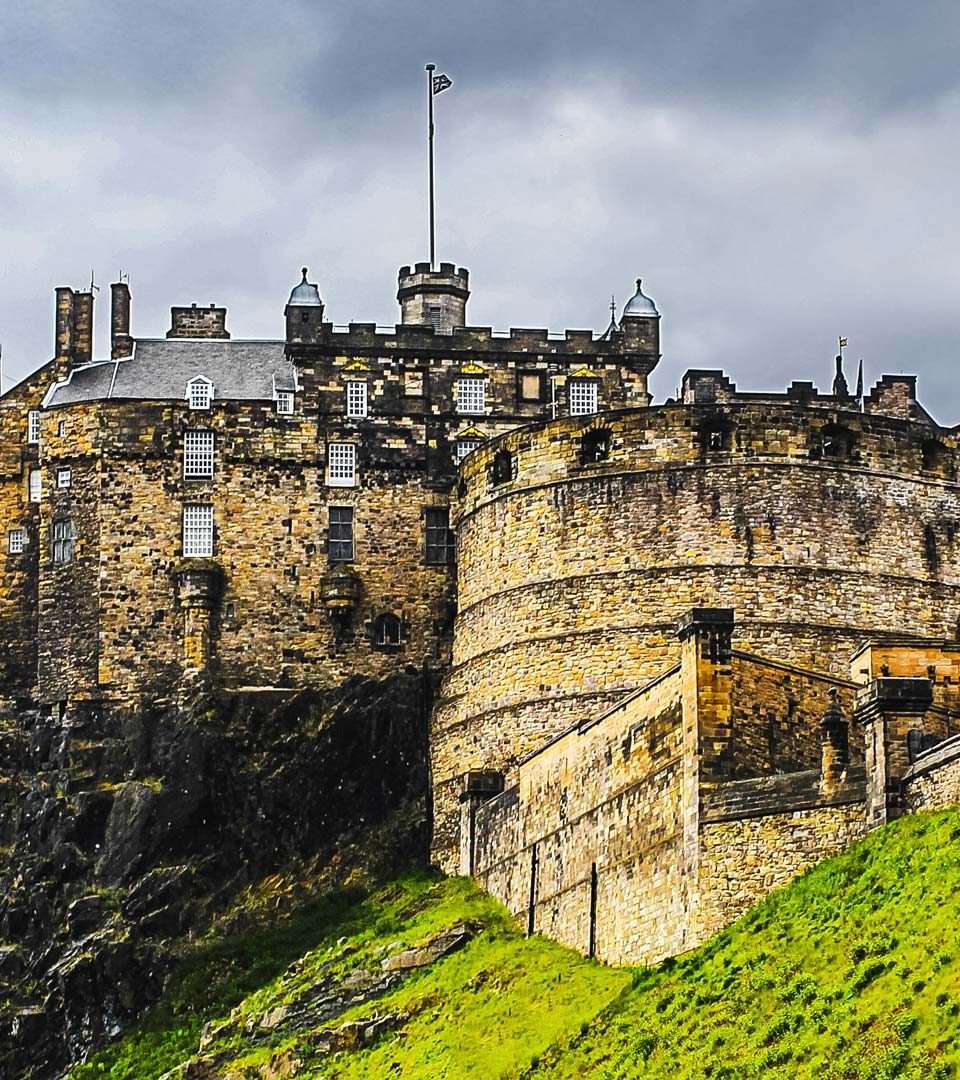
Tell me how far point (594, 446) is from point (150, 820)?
14550 millimetres

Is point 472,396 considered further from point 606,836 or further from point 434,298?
point 606,836

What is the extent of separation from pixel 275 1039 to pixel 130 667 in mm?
14507

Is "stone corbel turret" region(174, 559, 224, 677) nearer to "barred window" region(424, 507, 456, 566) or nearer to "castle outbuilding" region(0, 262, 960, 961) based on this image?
"castle outbuilding" region(0, 262, 960, 961)

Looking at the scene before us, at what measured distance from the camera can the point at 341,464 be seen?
68.1m

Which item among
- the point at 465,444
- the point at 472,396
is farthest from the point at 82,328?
the point at 465,444

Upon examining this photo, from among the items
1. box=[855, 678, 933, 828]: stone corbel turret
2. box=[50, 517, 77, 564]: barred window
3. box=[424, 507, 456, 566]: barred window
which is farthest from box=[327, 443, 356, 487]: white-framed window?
box=[855, 678, 933, 828]: stone corbel turret

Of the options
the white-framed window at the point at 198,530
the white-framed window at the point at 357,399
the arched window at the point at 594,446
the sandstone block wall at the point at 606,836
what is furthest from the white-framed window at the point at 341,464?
the sandstone block wall at the point at 606,836

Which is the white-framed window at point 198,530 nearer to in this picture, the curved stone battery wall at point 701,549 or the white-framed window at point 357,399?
the white-framed window at point 357,399

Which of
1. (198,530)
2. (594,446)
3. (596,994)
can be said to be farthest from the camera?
(198,530)

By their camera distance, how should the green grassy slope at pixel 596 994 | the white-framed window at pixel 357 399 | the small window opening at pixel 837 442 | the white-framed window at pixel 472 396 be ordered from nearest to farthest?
the green grassy slope at pixel 596 994 < the small window opening at pixel 837 442 < the white-framed window at pixel 357 399 < the white-framed window at pixel 472 396

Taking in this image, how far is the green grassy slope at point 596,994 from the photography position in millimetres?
33688

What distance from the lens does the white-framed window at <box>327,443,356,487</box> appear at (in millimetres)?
67875

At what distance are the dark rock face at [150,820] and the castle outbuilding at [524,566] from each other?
1.08 meters

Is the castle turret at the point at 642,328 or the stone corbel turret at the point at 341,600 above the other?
the castle turret at the point at 642,328
